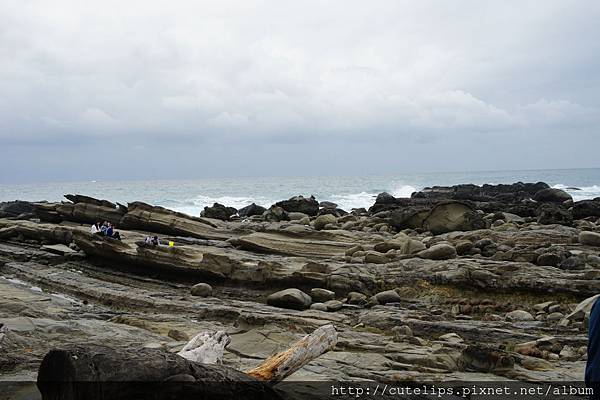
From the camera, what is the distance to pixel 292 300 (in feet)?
37.3

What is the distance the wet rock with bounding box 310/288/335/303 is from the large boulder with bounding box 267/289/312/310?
1.36 ft

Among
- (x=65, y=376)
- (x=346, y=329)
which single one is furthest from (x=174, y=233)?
(x=65, y=376)

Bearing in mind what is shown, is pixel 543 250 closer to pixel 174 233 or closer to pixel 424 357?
pixel 424 357

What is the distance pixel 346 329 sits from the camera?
31.0 feet

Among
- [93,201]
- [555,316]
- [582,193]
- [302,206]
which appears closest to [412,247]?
[555,316]

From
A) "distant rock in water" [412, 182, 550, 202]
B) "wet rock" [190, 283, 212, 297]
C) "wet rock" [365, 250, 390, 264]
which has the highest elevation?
"distant rock in water" [412, 182, 550, 202]

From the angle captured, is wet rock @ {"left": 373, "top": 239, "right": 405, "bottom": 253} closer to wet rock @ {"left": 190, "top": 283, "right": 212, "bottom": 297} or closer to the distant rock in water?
wet rock @ {"left": 190, "top": 283, "right": 212, "bottom": 297}

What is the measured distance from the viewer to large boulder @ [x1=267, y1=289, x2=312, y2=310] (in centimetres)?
1134

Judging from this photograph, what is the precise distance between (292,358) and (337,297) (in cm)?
687

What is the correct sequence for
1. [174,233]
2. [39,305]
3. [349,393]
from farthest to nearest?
[174,233]
[39,305]
[349,393]

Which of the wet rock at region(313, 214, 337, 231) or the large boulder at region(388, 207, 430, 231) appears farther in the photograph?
the wet rock at region(313, 214, 337, 231)

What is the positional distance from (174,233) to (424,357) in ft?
52.9

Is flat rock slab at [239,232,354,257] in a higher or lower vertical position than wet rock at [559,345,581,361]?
higher

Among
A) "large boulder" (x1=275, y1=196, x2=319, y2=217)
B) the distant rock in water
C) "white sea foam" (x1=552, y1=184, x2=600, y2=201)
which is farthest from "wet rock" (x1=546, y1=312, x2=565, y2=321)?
"white sea foam" (x1=552, y1=184, x2=600, y2=201)
